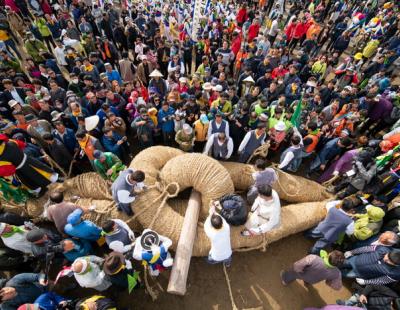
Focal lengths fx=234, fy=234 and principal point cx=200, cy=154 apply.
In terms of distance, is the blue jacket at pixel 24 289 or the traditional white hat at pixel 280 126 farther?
the traditional white hat at pixel 280 126

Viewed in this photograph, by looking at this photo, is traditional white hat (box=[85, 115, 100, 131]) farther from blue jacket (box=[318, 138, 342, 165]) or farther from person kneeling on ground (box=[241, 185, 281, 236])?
blue jacket (box=[318, 138, 342, 165])

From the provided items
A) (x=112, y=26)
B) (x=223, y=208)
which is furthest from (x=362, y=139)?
(x=112, y=26)

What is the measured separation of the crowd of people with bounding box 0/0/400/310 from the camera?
13.7ft

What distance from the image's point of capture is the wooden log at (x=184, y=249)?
406cm

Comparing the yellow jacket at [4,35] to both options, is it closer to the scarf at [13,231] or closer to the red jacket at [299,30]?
the scarf at [13,231]

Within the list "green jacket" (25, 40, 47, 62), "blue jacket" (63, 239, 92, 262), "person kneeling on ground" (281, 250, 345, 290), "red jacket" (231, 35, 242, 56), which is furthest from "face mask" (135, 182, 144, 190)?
"red jacket" (231, 35, 242, 56)

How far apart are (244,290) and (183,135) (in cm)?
403

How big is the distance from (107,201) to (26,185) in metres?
1.80

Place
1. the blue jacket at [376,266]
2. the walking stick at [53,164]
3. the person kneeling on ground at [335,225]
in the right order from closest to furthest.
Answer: the blue jacket at [376,266]
the person kneeling on ground at [335,225]
the walking stick at [53,164]

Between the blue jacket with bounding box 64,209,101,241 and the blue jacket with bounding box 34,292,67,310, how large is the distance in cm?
98

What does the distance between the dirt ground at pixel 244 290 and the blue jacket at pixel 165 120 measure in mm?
3572

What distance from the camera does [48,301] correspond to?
3766mm

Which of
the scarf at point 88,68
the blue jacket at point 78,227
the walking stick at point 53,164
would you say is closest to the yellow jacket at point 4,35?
the scarf at point 88,68

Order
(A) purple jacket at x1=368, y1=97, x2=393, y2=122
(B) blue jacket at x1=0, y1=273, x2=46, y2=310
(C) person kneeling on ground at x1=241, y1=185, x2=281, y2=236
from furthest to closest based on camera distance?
(A) purple jacket at x1=368, y1=97, x2=393, y2=122 < (C) person kneeling on ground at x1=241, y1=185, x2=281, y2=236 < (B) blue jacket at x1=0, y1=273, x2=46, y2=310
